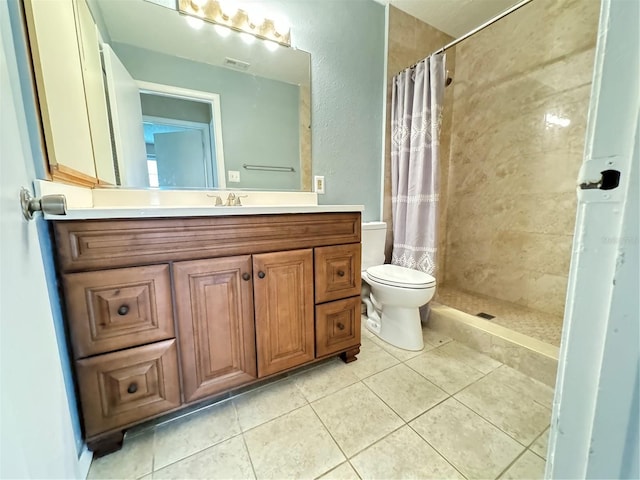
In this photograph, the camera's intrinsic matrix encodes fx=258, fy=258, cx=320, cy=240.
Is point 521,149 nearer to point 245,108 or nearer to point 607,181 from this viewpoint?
point 245,108

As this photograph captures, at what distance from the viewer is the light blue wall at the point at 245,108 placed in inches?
49.6

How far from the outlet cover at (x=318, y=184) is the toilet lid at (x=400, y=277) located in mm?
627

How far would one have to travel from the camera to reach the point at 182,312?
36.4 inches

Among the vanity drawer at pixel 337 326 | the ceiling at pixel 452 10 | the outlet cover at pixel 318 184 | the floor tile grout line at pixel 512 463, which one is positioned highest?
the ceiling at pixel 452 10

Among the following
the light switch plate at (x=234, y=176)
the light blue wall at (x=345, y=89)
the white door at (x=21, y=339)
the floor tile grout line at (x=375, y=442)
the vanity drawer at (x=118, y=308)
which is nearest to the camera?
the white door at (x=21, y=339)

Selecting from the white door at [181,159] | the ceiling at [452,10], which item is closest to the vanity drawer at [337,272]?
the white door at [181,159]

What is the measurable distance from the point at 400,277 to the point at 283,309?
0.75m

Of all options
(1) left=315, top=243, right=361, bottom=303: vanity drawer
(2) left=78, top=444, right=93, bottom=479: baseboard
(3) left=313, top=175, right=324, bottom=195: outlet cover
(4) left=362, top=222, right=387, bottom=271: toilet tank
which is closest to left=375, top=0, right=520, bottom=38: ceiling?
(3) left=313, top=175, right=324, bottom=195: outlet cover

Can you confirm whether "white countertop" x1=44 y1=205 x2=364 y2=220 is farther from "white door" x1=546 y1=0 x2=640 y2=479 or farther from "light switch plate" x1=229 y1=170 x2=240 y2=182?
"white door" x1=546 y1=0 x2=640 y2=479

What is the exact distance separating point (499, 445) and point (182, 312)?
1.23 meters

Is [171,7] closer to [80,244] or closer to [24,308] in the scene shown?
[80,244]

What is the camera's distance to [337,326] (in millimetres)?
1308

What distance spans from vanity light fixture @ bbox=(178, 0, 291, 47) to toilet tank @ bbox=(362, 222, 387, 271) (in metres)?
1.25

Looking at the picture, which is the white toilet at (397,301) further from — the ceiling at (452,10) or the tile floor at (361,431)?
the ceiling at (452,10)
